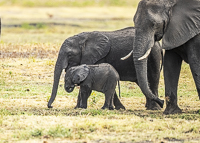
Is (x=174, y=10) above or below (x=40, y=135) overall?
above

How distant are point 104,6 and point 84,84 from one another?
47286 millimetres

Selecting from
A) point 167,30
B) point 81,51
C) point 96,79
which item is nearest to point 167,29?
point 167,30

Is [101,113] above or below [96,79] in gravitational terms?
below

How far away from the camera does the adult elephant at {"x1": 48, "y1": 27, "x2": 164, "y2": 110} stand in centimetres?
1359

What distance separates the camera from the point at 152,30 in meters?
11.3

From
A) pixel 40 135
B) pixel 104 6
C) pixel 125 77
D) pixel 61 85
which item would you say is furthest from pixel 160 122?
pixel 104 6

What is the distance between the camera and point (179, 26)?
1154 cm

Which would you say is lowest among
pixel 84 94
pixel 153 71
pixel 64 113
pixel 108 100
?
pixel 64 113

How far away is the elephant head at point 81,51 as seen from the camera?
13.5 meters

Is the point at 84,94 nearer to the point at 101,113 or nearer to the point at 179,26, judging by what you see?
the point at 101,113

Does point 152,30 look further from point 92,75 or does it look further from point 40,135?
point 40,135

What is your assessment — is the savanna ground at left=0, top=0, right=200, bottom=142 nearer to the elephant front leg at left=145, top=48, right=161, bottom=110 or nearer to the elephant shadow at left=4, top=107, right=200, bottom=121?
the elephant shadow at left=4, top=107, right=200, bottom=121

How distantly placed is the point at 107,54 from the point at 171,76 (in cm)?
203

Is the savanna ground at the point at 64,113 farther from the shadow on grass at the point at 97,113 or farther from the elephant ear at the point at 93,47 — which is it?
the elephant ear at the point at 93,47
